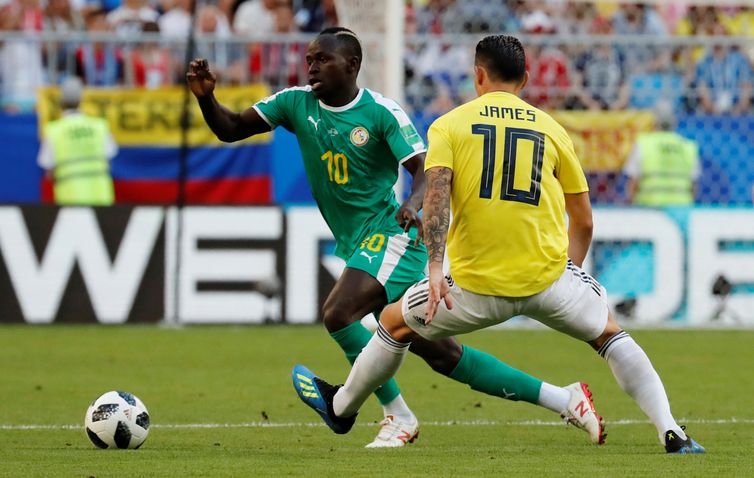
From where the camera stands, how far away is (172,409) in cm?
949

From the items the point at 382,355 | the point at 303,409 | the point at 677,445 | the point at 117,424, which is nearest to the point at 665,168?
the point at 303,409

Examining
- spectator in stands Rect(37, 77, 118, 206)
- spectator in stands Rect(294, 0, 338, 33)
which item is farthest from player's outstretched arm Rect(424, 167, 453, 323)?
spectator in stands Rect(294, 0, 338, 33)

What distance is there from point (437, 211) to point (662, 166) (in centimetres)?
1092

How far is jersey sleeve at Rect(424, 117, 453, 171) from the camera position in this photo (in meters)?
6.70

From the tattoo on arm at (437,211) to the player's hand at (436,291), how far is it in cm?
8

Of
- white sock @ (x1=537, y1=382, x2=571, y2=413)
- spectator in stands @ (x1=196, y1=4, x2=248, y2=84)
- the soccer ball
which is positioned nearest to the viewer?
the soccer ball

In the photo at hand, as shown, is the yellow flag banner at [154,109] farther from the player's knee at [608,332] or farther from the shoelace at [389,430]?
the player's knee at [608,332]

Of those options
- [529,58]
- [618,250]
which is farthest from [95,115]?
[618,250]

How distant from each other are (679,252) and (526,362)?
415 cm

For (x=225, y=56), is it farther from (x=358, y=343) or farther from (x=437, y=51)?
(x=358, y=343)

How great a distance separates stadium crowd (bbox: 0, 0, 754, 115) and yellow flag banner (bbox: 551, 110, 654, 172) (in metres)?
0.18

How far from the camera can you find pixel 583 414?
24.9 ft

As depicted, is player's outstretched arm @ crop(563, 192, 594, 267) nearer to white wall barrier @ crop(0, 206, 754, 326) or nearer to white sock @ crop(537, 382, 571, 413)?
white sock @ crop(537, 382, 571, 413)

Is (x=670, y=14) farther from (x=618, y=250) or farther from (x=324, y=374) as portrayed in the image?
(x=324, y=374)
